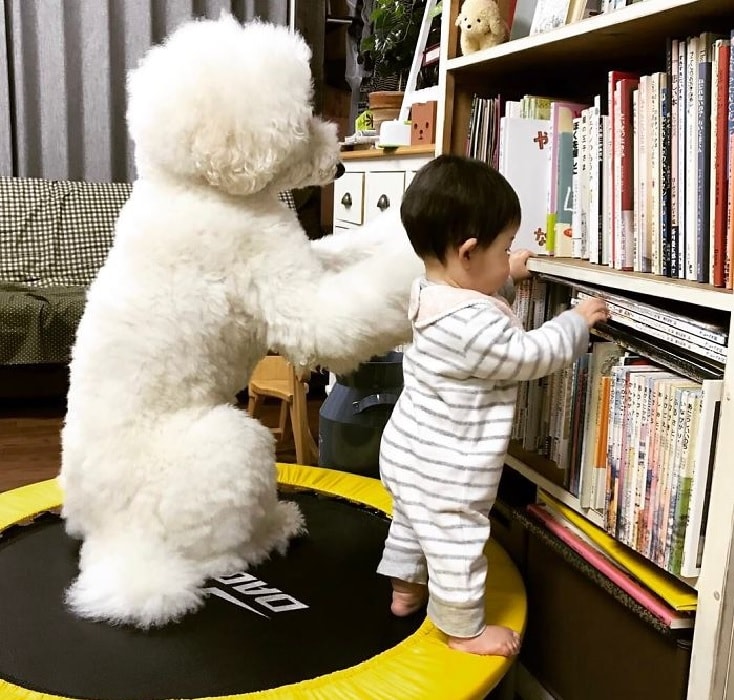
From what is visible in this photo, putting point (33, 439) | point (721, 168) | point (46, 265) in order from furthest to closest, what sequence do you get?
point (46, 265)
point (33, 439)
point (721, 168)

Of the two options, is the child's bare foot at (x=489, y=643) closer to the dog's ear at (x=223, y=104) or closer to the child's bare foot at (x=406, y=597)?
the child's bare foot at (x=406, y=597)

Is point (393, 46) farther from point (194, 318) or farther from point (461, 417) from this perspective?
point (461, 417)

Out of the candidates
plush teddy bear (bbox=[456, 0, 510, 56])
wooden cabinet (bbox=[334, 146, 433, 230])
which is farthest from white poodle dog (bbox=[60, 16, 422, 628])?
wooden cabinet (bbox=[334, 146, 433, 230])

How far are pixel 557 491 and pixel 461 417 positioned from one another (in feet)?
1.02

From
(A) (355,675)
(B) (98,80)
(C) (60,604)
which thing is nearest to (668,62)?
(A) (355,675)

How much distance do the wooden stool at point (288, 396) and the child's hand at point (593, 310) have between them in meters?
1.25

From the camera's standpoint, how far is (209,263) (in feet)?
4.22

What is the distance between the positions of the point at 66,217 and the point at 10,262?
29 centimetres

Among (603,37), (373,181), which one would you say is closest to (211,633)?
(603,37)

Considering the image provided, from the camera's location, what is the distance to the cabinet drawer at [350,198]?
2524mm

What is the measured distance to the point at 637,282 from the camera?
1.12m

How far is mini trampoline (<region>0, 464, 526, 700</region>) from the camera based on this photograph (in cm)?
110

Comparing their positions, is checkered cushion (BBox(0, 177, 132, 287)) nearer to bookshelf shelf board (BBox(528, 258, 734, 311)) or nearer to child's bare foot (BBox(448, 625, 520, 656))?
bookshelf shelf board (BBox(528, 258, 734, 311))

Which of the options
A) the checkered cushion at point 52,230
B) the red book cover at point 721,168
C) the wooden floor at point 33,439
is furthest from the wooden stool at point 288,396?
the red book cover at point 721,168
